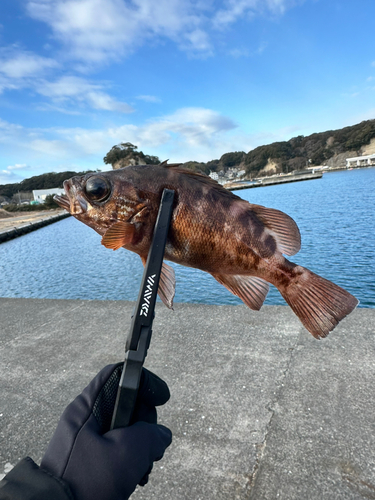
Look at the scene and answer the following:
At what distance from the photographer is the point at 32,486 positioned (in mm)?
1430

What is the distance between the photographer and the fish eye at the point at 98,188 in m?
1.54

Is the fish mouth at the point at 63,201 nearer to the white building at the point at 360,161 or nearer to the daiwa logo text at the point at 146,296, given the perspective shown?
the daiwa logo text at the point at 146,296

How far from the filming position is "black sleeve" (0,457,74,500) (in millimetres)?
1394

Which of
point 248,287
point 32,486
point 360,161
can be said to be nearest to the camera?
point 32,486

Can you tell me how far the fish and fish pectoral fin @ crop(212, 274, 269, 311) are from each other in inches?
0.4

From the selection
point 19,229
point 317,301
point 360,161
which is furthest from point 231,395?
point 360,161

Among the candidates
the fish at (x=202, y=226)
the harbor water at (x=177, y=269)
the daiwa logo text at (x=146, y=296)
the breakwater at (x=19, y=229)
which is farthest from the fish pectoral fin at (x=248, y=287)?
the breakwater at (x=19, y=229)

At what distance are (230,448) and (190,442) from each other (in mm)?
469

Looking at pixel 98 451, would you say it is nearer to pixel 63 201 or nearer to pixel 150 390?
pixel 150 390

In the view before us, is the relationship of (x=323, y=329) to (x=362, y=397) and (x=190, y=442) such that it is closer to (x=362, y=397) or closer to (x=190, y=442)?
(x=190, y=442)

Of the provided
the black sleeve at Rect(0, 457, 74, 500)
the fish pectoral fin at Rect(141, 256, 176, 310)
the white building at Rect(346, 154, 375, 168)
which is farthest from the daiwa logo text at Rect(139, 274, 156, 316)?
the white building at Rect(346, 154, 375, 168)

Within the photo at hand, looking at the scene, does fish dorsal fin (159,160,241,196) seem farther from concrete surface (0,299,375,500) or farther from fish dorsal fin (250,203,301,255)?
concrete surface (0,299,375,500)

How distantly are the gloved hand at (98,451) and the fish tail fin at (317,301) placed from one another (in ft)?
2.86

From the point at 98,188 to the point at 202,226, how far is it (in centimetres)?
50
